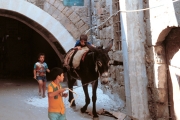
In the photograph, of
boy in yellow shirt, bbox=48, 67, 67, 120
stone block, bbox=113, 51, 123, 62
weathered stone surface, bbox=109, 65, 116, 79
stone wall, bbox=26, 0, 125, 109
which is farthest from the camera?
weathered stone surface, bbox=109, 65, 116, 79

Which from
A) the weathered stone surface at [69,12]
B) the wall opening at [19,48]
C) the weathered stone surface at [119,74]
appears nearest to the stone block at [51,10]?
the weathered stone surface at [69,12]

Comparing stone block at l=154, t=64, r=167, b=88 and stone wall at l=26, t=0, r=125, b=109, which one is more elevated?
stone wall at l=26, t=0, r=125, b=109

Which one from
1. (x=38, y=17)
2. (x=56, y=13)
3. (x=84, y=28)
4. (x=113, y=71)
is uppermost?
(x=56, y=13)

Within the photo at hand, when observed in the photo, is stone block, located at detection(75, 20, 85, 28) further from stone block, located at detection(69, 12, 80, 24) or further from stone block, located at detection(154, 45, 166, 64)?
stone block, located at detection(154, 45, 166, 64)

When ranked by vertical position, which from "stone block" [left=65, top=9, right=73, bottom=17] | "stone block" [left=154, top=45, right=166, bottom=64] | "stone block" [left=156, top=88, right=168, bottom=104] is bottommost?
"stone block" [left=156, top=88, right=168, bottom=104]

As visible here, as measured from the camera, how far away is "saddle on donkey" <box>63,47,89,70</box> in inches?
162

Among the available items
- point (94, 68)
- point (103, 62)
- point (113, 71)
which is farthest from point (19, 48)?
point (103, 62)

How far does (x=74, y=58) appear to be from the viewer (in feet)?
13.8

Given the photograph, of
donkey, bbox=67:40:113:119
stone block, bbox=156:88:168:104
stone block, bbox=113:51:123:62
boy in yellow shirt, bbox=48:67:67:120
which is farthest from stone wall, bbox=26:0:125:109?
boy in yellow shirt, bbox=48:67:67:120

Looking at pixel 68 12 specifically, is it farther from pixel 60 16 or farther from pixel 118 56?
pixel 118 56

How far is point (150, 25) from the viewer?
147 inches

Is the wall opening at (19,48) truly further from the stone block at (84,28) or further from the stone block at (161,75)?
the stone block at (161,75)

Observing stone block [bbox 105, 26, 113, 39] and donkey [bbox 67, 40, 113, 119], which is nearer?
donkey [bbox 67, 40, 113, 119]

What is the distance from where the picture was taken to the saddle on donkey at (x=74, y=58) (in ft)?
13.5
